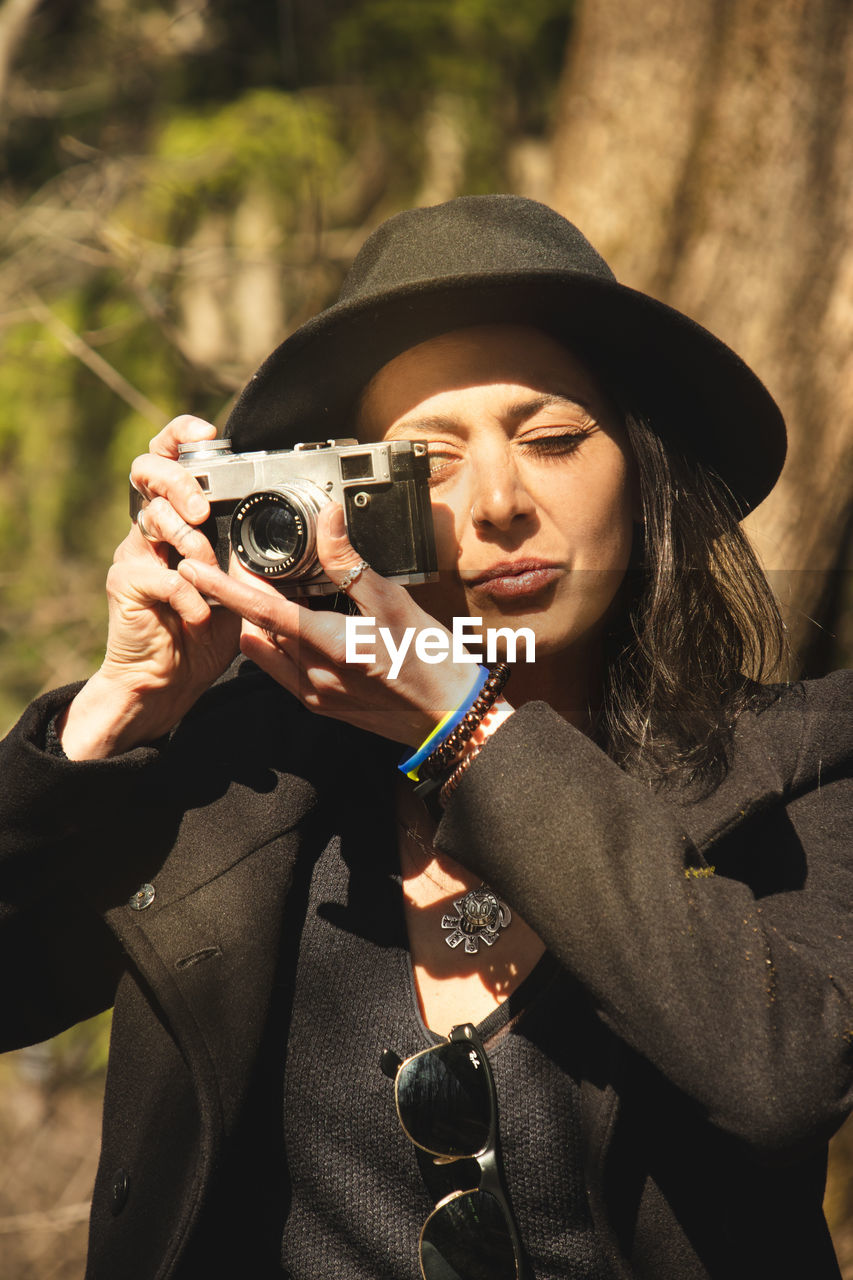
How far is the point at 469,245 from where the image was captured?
1.68 metres

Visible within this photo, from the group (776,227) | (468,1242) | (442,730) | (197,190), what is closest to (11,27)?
(197,190)

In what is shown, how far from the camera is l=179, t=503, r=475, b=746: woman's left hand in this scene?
1.35 meters

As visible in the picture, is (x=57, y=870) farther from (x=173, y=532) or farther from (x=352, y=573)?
(x=352, y=573)

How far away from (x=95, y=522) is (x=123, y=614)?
2.89m

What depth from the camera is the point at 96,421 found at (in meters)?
4.30

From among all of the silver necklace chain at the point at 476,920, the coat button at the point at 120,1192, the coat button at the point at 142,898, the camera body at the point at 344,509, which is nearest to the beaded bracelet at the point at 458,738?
the camera body at the point at 344,509

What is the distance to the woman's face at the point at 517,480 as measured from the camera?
157 cm

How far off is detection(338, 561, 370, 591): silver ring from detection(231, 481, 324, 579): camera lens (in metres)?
0.10

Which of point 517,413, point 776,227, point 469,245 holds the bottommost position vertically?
point 517,413

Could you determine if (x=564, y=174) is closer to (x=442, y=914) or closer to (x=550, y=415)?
(x=550, y=415)

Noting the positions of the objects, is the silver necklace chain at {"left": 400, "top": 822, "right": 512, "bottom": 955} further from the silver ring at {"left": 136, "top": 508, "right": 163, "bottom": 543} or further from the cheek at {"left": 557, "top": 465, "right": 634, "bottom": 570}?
the silver ring at {"left": 136, "top": 508, "right": 163, "bottom": 543}

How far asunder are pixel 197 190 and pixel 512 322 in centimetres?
290

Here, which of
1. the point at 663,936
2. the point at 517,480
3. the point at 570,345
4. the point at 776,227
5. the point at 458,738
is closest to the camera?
the point at 663,936

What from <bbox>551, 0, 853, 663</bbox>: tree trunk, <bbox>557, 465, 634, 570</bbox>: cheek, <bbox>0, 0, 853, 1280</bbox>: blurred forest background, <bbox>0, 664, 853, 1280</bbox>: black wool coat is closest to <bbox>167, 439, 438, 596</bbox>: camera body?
<bbox>557, 465, 634, 570</bbox>: cheek
